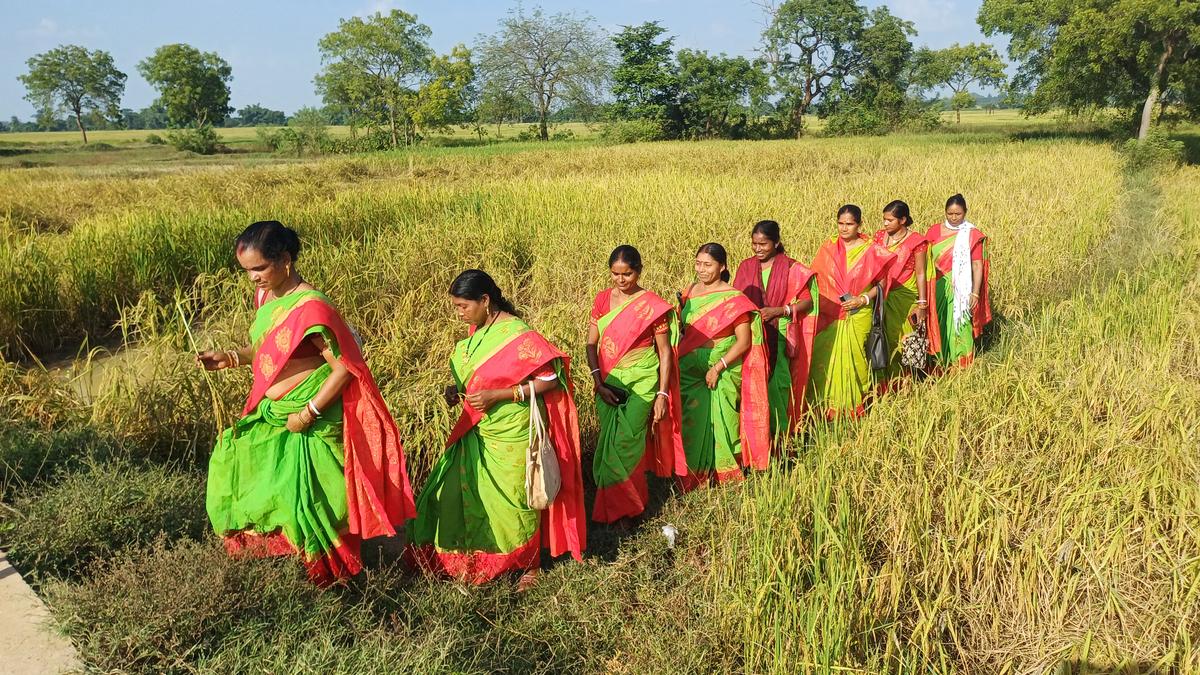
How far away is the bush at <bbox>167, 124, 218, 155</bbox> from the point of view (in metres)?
31.4

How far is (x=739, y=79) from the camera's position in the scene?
31.4 meters

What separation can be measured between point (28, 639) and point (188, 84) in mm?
49749

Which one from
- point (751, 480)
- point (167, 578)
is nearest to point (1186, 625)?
point (751, 480)

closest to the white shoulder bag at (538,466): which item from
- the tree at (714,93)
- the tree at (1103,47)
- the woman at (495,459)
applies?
the woman at (495,459)

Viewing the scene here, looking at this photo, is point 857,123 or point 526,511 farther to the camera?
point 857,123

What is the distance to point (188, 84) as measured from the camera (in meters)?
42.5

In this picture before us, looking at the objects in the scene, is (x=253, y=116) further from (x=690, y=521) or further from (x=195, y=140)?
(x=690, y=521)

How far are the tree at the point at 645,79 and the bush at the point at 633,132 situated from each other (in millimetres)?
1468

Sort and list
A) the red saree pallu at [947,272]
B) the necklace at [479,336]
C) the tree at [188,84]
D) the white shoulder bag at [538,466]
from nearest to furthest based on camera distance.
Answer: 1. the white shoulder bag at [538,466]
2. the necklace at [479,336]
3. the red saree pallu at [947,272]
4. the tree at [188,84]

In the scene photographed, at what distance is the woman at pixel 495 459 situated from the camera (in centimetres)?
261

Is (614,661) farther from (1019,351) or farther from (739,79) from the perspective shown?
(739,79)

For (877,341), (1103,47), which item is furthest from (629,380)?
(1103,47)

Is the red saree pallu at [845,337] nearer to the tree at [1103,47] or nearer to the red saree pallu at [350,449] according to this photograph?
the red saree pallu at [350,449]

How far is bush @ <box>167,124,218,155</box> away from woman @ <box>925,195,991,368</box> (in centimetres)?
3416
